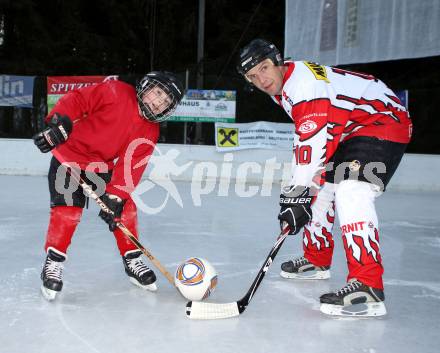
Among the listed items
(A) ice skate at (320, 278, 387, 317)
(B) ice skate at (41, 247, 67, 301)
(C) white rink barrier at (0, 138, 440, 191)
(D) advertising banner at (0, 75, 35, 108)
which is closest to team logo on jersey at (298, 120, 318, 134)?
(A) ice skate at (320, 278, 387, 317)

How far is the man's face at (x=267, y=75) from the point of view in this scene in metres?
2.22

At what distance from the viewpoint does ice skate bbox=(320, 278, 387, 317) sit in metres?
2.21

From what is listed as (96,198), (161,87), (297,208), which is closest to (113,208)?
(96,198)

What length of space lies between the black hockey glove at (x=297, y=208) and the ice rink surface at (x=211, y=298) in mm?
379

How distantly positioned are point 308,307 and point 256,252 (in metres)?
1.05

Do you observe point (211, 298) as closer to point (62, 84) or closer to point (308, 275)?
point (308, 275)

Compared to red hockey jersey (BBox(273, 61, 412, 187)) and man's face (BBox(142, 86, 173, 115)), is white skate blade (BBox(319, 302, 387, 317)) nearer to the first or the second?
red hockey jersey (BBox(273, 61, 412, 187))

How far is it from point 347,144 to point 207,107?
5344mm

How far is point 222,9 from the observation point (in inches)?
576

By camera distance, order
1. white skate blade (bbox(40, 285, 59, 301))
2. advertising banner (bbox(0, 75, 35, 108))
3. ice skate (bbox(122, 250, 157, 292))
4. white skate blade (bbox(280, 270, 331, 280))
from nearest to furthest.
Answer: white skate blade (bbox(40, 285, 59, 301)) < ice skate (bbox(122, 250, 157, 292)) < white skate blade (bbox(280, 270, 331, 280)) < advertising banner (bbox(0, 75, 35, 108))

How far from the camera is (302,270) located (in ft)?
9.35

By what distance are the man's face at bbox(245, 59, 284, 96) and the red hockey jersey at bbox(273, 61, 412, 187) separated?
1.2 inches

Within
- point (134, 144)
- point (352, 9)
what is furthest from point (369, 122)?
point (352, 9)

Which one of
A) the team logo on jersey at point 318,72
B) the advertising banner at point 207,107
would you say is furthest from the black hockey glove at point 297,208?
the advertising banner at point 207,107
